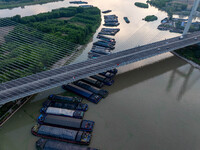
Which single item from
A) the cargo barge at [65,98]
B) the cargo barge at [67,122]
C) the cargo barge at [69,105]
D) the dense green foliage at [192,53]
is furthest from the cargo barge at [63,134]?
the dense green foliage at [192,53]

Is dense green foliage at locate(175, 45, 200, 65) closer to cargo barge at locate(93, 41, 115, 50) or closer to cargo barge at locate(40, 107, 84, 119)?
cargo barge at locate(93, 41, 115, 50)

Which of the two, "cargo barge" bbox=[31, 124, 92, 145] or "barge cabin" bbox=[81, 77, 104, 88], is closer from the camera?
"cargo barge" bbox=[31, 124, 92, 145]

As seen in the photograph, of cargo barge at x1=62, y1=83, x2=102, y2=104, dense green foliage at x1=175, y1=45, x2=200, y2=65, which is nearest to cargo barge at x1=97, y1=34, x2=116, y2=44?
dense green foliage at x1=175, y1=45, x2=200, y2=65

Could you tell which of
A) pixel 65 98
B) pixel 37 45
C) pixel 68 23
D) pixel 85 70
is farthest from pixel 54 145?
pixel 68 23

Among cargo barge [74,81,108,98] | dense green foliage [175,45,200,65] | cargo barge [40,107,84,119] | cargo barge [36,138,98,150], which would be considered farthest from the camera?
dense green foliage [175,45,200,65]

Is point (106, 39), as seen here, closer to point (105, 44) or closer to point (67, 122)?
point (105, 44)

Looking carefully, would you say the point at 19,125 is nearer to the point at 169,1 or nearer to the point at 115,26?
the point at 115,26

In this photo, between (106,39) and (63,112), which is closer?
(63,112)
